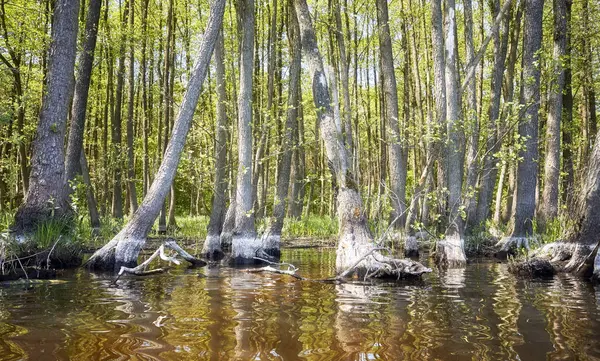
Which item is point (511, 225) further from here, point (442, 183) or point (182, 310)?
point (182, 310)

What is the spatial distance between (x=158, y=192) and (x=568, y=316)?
731cm

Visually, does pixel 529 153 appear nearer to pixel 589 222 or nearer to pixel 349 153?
pixel 589 222

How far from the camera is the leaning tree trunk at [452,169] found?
1038cm

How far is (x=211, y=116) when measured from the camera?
984 inches

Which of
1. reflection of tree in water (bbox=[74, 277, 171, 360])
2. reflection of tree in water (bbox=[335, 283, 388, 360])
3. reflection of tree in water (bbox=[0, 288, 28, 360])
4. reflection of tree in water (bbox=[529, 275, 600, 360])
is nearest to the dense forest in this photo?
reflection of tree in water (bbox=[529, 275, 600, 360])

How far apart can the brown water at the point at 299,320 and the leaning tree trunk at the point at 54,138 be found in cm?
222

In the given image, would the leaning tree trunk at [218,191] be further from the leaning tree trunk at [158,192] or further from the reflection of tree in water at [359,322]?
the reflection of tree in water at [359,322]

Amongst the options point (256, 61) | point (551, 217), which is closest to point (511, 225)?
point (551, 217)

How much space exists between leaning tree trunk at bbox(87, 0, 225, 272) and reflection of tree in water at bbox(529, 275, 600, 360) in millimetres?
6898

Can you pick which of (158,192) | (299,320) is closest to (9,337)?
(299,320)

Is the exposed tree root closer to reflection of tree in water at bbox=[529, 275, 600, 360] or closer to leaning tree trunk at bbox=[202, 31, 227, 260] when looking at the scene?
reflection of tree in water at bbox=[529, 275, 600, 360]

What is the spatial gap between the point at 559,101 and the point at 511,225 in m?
3.57

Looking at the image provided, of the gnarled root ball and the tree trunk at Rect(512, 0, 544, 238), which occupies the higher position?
the tree trunk at Rect(512, 0, 544, 238)

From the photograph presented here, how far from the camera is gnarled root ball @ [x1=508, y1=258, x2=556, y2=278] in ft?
28.8
